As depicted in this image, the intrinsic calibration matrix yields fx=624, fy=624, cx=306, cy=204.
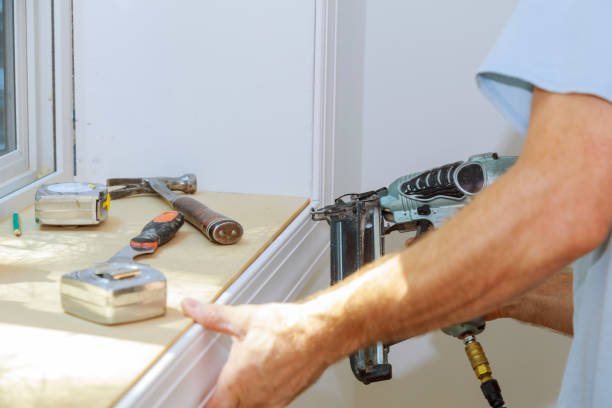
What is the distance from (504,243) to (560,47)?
17 cm

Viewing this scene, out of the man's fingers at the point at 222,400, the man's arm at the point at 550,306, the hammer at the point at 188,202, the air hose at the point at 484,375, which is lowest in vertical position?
the air hose at the point at 484,375

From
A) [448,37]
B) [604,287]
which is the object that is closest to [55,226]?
[604,287]

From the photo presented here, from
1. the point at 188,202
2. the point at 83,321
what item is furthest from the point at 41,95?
the point at 83,321

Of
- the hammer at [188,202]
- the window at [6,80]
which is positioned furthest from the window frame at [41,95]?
the hammer at [188,202]

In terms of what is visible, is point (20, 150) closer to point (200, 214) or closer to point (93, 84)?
point (93, 84)

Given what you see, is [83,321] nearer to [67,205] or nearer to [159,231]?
[159,231]

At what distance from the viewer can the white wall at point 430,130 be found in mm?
1500

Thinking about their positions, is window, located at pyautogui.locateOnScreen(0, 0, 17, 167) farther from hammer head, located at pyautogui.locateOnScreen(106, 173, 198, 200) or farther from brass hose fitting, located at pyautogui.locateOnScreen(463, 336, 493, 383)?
brass hose fitting, located at pyautogui.locateOnScreen(463, 336, 493, 383)

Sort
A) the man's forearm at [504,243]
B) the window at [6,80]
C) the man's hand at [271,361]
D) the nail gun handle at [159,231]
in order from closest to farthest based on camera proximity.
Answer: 1. the man's forearm at [504,243]
2. the man's hand at [271,361]
3. the nail gun handle at [159,231]
4. the window at [6,80]

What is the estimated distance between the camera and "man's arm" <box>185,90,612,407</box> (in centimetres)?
52

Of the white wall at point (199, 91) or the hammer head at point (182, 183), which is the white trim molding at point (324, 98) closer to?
the white wall at point (199, 91)

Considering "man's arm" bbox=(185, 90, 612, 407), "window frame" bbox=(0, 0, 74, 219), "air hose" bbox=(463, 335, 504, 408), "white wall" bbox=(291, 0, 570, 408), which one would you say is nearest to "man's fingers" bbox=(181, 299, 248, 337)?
"man's arm" bbox=(185, 90, 612, 407)

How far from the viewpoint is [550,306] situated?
3.42ft

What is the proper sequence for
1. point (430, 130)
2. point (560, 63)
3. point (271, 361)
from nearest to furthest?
1. point (560, 63)
2. point (271, 361)
3. point (430, 130)
